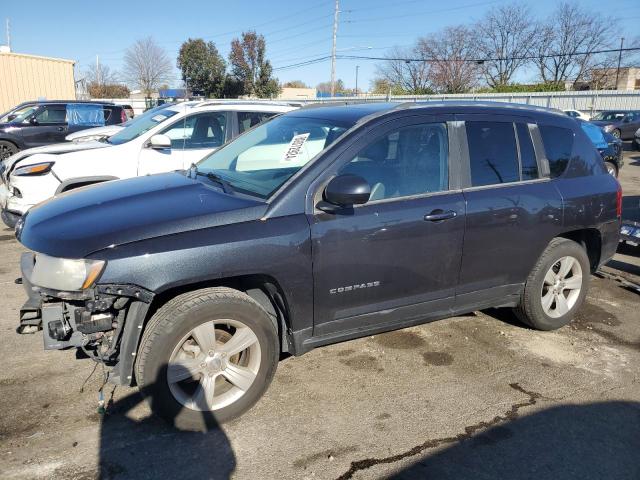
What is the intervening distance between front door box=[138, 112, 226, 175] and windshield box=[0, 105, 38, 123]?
907 centimetres

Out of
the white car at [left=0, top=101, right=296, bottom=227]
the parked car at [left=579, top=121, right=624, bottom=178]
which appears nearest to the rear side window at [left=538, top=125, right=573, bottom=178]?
the white car at [left=0, top=101, right=296, bottom=227]

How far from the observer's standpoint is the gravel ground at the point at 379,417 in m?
2.79

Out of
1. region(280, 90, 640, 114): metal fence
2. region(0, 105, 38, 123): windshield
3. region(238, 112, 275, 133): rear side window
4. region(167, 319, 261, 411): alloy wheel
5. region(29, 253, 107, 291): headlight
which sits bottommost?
region(167, 319, 261, 411): alloy wheel

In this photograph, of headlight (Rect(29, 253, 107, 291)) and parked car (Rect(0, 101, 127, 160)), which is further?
parked car (Rect(0, 101, 127, 160))

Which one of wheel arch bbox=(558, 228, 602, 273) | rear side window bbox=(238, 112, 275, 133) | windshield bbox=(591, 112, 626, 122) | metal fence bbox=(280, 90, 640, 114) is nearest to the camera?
wheel arch bbox=(558, 228, 602, 273)

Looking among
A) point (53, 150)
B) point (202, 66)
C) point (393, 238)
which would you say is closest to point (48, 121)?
point (53, 150)

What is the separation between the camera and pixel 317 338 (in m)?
3.38

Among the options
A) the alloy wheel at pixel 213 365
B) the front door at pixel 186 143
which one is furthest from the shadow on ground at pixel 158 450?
the front door at pixel 186 143

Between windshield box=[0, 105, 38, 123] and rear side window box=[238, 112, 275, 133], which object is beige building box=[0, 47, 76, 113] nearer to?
windshield box=[0, 105, 38, 123]

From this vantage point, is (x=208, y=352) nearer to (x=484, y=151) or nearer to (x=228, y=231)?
(x=228, y=231)

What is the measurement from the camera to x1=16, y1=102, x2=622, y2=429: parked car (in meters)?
2.87

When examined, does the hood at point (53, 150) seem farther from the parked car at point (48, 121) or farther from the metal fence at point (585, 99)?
the metal fence at point (585, 99)

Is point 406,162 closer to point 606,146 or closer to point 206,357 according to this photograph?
point 206,357

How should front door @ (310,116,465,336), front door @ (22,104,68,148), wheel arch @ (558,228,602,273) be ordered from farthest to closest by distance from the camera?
front door @ (22,104,68,148) → wheel arch @ (558,228,602,273) → front door @ (310,116,465,336)
